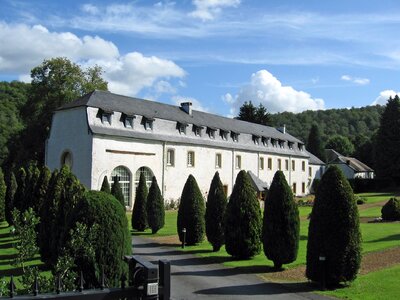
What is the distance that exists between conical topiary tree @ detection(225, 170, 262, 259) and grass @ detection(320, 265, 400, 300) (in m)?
4.27

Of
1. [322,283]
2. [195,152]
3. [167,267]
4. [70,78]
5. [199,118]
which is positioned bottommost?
[322,283]

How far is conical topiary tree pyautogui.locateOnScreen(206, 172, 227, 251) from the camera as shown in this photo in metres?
18.5

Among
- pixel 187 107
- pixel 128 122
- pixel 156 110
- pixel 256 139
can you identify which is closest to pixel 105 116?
pixel 128 122

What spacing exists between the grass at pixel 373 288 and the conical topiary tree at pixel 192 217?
8461 mm

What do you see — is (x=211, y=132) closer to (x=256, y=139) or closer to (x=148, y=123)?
(x=148, y=123)

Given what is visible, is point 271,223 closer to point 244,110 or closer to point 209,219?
point 209,219

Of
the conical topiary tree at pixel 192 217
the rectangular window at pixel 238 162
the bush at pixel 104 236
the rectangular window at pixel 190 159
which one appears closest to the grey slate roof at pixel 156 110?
the rectangular window at pixel 190 159

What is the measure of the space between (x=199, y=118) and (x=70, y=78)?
15619mm

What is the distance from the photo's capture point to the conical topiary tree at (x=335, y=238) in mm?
12070

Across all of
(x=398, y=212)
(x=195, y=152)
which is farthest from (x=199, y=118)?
(x=398, y=212)

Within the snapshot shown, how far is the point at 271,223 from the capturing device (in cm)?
1460

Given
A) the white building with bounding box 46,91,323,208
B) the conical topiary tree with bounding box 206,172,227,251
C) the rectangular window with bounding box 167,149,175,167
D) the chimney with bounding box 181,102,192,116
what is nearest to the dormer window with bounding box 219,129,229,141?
the white building with bounding box 46,91,323,208

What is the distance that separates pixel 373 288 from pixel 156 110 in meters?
31.0

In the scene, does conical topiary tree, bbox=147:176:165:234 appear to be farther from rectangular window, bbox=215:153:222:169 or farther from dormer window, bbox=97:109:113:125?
rectangular window, bbox=215:153:222:169
